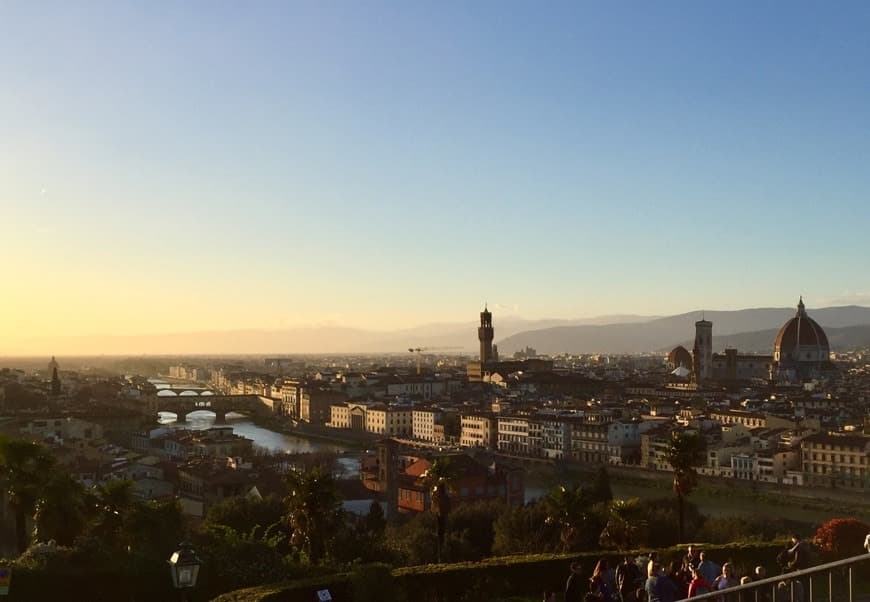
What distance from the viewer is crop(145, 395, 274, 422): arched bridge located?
295 feet

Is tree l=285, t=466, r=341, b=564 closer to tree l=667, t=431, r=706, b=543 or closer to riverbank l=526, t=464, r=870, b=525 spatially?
tree l=667, t=431, r=706, b=543

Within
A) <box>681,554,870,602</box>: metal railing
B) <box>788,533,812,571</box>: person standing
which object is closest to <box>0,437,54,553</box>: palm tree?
<box>681,554,870,602</box>: metal railing

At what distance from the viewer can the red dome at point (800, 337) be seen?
10288cm

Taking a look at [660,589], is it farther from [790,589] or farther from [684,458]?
[684,458]

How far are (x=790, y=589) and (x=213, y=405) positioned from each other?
88867mm

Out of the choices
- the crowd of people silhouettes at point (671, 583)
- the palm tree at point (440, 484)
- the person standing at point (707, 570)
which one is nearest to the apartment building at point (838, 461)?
the palm tree at point (440, 484)

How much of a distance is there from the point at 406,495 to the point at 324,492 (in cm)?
1764

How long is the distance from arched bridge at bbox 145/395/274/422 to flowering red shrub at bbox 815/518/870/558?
3029 inches

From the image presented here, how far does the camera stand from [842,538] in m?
14.3

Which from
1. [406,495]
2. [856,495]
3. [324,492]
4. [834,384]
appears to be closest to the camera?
[324,492]

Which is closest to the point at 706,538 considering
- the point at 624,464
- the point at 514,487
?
the point at 514,487

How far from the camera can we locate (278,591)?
32.2 feet

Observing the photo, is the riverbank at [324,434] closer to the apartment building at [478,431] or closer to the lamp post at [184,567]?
the apartment building at [478,431]

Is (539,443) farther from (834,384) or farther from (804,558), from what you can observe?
(804,558)
